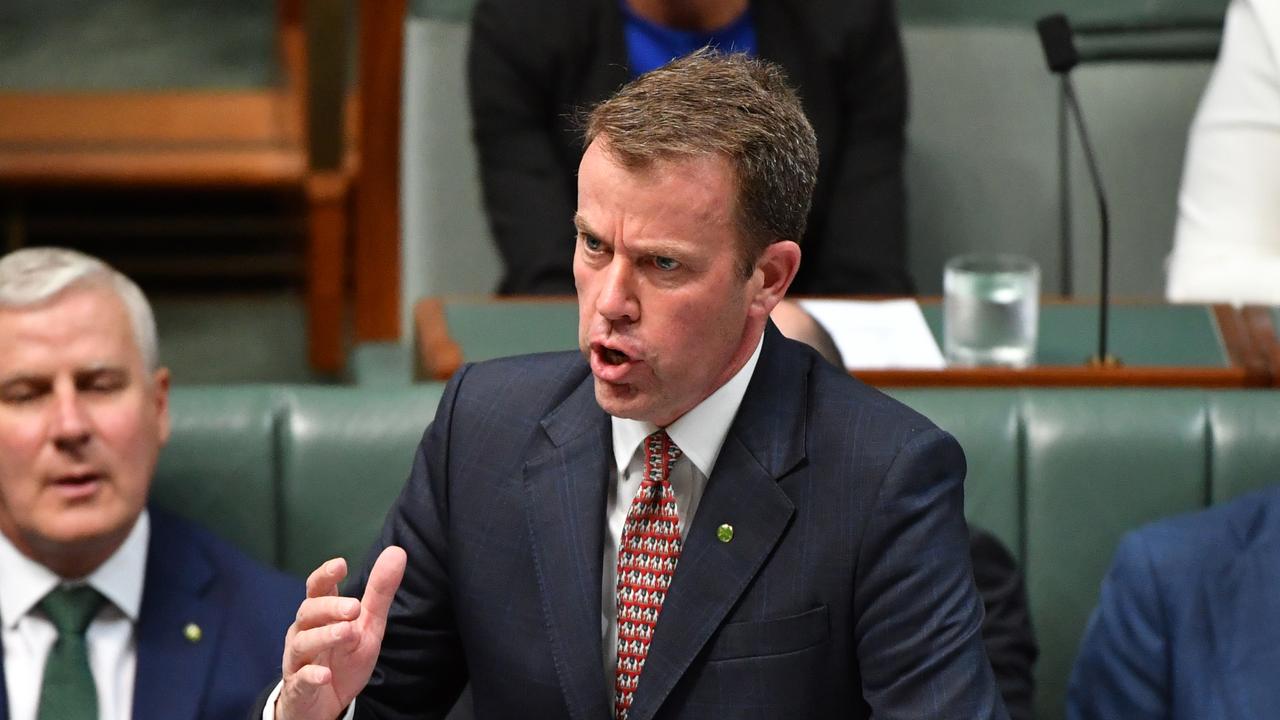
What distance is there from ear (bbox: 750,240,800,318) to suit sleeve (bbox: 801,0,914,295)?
1.23 meters

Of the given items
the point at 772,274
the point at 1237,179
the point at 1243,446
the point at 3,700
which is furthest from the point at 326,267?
the point at 772,274

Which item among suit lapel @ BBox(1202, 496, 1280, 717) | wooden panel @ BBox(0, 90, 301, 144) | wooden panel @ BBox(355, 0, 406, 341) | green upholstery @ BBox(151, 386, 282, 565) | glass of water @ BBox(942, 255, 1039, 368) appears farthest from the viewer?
wooden panel @ BBox(0, 90, 301, 144)

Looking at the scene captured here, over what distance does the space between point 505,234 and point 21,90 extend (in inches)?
60.9

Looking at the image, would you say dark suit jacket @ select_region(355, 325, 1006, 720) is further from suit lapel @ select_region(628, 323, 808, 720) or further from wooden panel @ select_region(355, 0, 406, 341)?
wooden panel @ select_region(355, 0, 406, 341)

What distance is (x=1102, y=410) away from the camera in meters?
1.90

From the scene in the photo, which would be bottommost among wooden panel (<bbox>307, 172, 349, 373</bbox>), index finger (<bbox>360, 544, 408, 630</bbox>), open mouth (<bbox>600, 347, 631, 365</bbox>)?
wooden panel (<bbox>307, 172, 349, 373</bbox>)

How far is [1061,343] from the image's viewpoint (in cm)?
208

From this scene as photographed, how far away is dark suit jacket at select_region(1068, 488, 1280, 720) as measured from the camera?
1620 mm

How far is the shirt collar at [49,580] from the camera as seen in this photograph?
1728 millimetres

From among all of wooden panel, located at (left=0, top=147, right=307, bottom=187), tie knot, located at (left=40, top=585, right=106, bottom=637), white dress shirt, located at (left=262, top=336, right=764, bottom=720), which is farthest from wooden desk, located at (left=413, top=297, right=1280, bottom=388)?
wooden panel, located at (left=0, top=147, right=307, bottom=187)

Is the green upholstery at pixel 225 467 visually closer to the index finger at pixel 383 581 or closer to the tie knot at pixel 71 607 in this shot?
the tie knot at pixel 71 607

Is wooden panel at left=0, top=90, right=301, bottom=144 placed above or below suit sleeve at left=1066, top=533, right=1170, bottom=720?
above

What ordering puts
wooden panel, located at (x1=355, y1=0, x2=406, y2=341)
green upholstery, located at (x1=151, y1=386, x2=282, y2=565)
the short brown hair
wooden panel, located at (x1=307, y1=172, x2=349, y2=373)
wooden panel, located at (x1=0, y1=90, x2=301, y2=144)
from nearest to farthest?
1. the short brown hair
2. green upholstery, located at (x1=151, y1=386, x2=282, y2=565)
3. wooden panel, located at (x1=355, y1=0, x2=406, y2=341)
4. wooden panel, located at (x1=307, y1=172, x2=349, y2=373)
5. wooden panel, located at (x1=0, y1=90, x2=301, y2=144)

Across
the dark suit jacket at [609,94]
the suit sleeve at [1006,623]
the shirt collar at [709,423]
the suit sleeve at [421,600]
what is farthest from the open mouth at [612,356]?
the dark suit jacket at [609,94]
